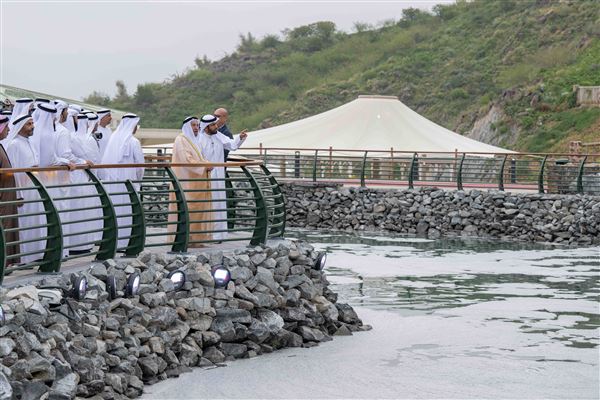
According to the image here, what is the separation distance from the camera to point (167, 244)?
14648 mm

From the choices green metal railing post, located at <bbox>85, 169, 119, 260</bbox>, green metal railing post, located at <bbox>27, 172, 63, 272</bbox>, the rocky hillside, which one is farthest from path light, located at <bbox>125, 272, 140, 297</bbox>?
the rocky hillside

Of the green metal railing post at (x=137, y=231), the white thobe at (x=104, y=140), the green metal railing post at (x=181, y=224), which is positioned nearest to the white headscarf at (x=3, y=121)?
the green metal railing post at (x=137, y=231)

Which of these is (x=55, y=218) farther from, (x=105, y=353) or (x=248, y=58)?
(x=248, y=58)

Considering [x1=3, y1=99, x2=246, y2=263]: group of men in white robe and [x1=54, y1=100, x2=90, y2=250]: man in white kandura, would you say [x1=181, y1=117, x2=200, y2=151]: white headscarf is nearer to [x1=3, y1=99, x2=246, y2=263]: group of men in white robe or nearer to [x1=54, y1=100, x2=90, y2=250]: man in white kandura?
[x1=3, y1=99, x2=246, y2=263]: group of men in white robe

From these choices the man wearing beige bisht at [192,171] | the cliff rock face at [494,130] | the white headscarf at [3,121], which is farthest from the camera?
the cliff rock face at [494,130]

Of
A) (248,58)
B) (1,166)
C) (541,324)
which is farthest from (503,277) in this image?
(248,58)

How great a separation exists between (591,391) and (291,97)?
7936 centimetres

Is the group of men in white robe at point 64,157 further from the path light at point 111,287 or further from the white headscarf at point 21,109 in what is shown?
the path light at point 111,287

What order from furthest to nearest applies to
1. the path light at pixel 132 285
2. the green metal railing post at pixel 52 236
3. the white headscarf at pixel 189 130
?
the white headscarf at pixel 189 130 → the path light at pixel 132 285 → the green metal railing post at pixel 52 236

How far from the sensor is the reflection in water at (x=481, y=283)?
17.6 metres

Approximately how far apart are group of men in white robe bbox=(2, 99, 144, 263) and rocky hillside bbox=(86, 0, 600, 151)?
36.3 meters

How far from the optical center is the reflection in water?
57.9 ft

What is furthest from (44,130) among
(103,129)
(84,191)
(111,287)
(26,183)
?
(103,129)

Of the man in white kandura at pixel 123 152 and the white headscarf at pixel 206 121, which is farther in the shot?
the white headscarf at pixel 206 121
